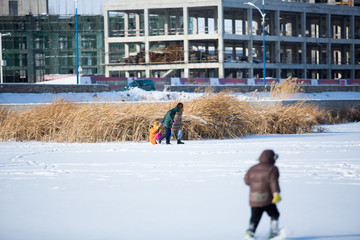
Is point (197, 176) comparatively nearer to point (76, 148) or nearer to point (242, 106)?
point (76, 148)

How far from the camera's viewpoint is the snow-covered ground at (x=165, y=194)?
511 cm

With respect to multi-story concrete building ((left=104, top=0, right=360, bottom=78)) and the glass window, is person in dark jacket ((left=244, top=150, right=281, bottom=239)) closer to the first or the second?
multi-story concrete building ((left=104, top=0, right=360, bottom=78))

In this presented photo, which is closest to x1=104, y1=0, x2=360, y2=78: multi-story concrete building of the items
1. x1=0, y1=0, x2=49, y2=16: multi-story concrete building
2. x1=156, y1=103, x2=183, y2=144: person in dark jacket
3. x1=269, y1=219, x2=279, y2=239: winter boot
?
x1=0, y1=0, x2=49, y2=16: multi-story concrete building

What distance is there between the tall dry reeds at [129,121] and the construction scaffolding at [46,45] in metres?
56.6

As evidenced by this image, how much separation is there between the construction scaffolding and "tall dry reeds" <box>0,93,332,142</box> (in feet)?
186

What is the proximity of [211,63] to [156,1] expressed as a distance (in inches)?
368

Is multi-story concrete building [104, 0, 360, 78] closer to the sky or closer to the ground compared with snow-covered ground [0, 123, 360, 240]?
closer to the sky

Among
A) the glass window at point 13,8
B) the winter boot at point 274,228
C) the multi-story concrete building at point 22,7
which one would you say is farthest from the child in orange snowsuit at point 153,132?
the glass window at point 13,8

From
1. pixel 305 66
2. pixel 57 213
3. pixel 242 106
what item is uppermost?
pixel 305 66

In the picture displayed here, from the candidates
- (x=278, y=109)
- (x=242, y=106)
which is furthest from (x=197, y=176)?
(x=278, y=109)

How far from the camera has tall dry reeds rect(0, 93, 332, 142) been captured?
566 inches

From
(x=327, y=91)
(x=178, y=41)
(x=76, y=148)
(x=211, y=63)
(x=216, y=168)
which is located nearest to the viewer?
(x=216, y=168)

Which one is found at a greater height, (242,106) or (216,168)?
(242,106)

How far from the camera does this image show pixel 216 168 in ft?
29.4
